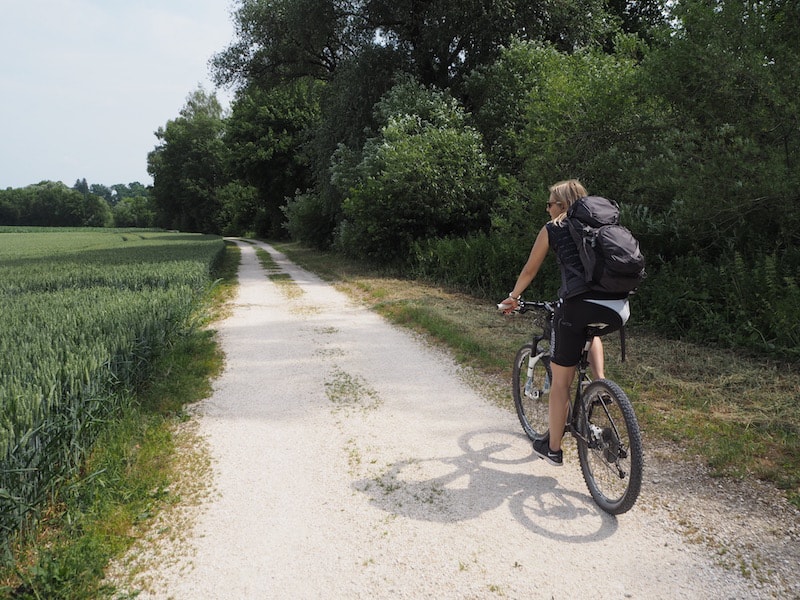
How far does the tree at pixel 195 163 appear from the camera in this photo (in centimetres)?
6719

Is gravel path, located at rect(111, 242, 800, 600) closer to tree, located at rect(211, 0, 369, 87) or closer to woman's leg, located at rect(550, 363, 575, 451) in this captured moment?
woman's leg, located at rect(550, 363, 575, 451)

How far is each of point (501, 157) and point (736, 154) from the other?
32.0 feet

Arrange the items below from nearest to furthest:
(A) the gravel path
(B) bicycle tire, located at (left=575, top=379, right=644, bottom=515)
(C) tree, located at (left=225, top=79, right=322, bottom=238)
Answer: (A) the gravel path → (B) bicycle tire, located at (left=575, top=379, right=644, bottom=515) → (C) tree, located at (left=225, top=79, right=322, bottom=238)

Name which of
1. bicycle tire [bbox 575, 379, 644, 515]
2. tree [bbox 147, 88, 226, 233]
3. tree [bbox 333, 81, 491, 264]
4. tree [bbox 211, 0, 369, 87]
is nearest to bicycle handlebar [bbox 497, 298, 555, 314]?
bicycle tire [bbox 575, 379, 644, 515]

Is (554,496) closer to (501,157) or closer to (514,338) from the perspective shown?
(514,338)

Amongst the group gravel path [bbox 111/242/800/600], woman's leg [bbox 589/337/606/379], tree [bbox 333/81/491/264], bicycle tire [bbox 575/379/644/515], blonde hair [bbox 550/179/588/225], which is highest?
tree [bbox 333/81/491/264]

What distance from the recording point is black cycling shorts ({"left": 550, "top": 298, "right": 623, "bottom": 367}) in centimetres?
299

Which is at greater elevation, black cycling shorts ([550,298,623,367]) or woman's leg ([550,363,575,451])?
black cycling shorts ([550,298,623,367])

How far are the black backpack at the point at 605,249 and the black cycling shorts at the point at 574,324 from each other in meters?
0.14

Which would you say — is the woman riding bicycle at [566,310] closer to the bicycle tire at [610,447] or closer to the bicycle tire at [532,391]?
the bicycle tire at [610,447]

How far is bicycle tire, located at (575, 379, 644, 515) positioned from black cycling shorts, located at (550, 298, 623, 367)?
0.77ft

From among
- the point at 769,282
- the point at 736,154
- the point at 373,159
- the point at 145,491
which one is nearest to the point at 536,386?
the point at 145,491

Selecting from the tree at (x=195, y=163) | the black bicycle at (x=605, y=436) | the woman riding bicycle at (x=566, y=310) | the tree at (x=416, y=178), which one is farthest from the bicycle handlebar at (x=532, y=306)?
the tree at (x=195, y=163)

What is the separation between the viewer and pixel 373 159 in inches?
614
